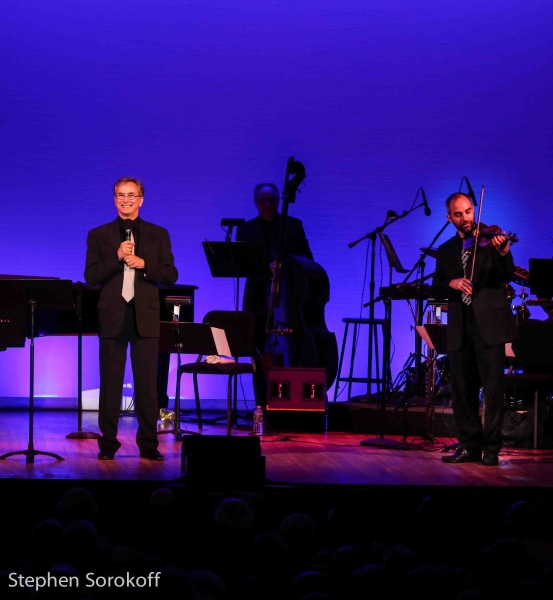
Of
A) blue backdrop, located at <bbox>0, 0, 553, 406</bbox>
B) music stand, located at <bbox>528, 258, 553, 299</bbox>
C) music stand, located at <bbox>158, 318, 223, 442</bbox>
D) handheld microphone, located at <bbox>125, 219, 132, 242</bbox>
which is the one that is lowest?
music stand, located at <bbox>158, 318, 223, 442</bbox>

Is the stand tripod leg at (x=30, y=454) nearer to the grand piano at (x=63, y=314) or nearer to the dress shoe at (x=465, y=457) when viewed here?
the grand piano at (x=63, y=314)

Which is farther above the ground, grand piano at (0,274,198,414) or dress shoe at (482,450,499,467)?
grand piano at (0,274,198,414)

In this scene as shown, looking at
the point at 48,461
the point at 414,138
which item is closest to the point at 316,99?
the point at 414,138

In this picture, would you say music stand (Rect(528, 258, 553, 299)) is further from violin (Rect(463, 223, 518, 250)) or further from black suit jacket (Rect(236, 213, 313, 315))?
black suit jacket (Rect(236, 213, 313, 315))

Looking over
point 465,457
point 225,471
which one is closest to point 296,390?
point 465,457

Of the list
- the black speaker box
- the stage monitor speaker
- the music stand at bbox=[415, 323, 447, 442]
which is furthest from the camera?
the stage monitor speaker

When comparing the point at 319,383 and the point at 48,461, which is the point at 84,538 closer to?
the point at 48,461

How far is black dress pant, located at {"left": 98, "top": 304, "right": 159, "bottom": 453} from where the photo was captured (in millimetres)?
6293

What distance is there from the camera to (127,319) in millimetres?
6289

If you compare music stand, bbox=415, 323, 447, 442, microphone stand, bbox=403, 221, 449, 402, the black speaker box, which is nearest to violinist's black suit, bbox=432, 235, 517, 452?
music stand, bbox=415, 323, 447, 442

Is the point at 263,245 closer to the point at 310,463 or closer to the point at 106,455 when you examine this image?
the point at 310,463

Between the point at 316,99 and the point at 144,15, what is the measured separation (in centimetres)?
179

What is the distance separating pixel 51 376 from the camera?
962 cm

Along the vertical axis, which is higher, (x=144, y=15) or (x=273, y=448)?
→ (x=144, y=15)
